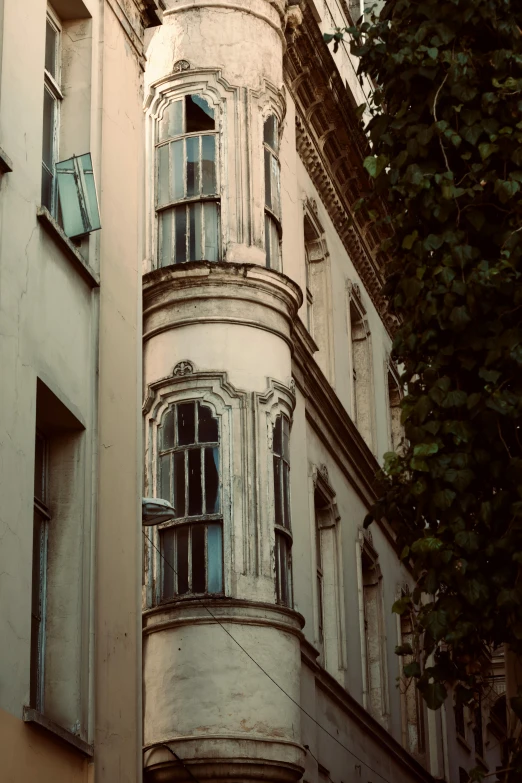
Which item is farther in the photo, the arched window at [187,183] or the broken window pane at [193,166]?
the broken window pane at [193,166]

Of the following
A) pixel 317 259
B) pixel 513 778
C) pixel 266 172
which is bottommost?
pixel 513 778

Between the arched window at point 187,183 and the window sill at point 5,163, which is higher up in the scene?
the arched window at point 187,183

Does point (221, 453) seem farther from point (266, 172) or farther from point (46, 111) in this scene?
point (46, 111)

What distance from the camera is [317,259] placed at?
2573 cm

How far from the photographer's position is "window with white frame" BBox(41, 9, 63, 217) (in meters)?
13.0

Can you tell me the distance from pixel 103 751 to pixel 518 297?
15.9 feet

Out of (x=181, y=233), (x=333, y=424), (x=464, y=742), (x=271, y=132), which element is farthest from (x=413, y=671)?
(x=464, y=742)

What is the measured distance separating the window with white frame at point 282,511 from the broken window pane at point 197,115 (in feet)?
14.2

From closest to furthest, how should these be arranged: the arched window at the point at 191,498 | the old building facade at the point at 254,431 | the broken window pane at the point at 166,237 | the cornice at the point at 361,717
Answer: the old building facade at the point at 254,431 < the arched window at the point at 191,498 < the broken window pane at the point at 166,237 < the cornice at the point at 361,717

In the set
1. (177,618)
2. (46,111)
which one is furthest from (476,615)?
(177,618)

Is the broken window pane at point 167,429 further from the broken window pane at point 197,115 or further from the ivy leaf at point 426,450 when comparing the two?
the ivy leaf at point 426,450

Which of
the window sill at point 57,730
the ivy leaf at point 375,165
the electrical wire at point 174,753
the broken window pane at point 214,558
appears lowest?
the window sill at point 57,730

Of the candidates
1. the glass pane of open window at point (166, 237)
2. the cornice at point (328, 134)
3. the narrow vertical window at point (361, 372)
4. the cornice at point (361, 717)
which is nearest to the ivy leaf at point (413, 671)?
the cornice at point (361, 717)

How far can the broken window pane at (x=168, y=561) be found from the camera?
18359 millimetres
